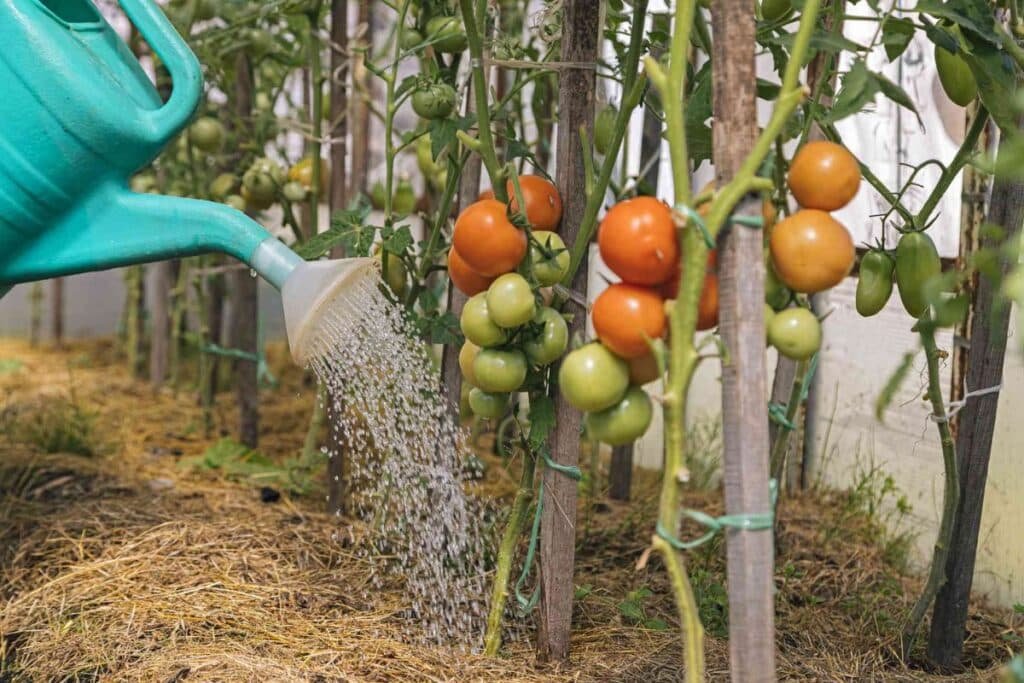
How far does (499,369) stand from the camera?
3.54 feet

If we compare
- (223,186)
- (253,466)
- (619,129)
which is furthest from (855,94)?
(253,466)

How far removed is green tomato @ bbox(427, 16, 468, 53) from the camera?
1344mm

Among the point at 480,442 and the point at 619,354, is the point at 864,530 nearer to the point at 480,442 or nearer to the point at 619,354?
the point at 480,442

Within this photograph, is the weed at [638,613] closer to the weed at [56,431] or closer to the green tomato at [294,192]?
the green tomato at [294,192]

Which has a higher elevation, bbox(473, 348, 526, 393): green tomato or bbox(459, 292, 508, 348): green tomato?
bbox(459, 292, 508, 348): green tomato

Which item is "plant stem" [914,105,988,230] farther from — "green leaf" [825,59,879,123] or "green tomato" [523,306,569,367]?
"green tomato" [523,306,569,367]

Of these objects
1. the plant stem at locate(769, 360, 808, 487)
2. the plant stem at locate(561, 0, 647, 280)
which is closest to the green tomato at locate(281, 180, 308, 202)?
the plant stem at locate(561, 0, 647, 280)

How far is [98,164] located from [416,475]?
1.94ft

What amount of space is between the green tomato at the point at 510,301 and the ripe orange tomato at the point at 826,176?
0.92 feet

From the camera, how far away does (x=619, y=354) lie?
2.89 feet

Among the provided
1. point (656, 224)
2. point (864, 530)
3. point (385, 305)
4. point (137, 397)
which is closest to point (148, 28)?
point (385, 305)

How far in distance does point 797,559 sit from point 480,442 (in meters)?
0.90

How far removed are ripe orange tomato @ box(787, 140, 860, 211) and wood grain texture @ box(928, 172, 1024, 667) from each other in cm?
41

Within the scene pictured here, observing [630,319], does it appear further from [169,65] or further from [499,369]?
[169,65]
